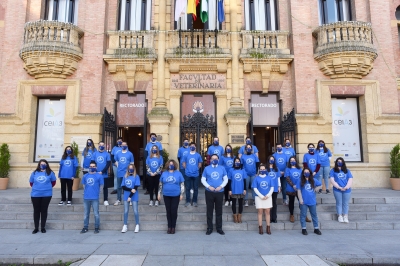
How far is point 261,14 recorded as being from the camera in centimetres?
1360

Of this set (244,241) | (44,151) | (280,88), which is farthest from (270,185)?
(44,151)

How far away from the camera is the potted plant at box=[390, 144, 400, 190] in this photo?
37.0 ft

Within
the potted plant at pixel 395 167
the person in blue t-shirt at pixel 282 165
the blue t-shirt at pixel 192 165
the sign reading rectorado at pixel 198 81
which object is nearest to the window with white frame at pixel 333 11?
the sign reading rectorado at pixel 198 81

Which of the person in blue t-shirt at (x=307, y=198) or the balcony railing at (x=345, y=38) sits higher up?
the balcony railing at (x=345, y=38)

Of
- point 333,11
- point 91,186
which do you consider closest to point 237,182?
point 91,186

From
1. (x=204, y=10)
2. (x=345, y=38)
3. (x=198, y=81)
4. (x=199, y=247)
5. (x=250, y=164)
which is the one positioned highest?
(x=204, y=10)

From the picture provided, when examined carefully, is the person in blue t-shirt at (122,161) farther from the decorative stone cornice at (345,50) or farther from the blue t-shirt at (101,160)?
the decorative stone cornice at (345,50)

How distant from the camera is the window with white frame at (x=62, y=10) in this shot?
1317cm

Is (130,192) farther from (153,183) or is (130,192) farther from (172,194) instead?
(153,183)

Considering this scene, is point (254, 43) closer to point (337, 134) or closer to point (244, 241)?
point (337, 134)

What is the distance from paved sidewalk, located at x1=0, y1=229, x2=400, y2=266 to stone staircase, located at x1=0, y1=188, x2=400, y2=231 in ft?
0.88

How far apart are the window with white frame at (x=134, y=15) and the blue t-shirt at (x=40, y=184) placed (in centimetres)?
915

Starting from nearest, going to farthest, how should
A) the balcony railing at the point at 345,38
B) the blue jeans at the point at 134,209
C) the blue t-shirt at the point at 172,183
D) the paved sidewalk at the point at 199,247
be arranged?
the paved sidewalk at the point at 199,247 < the blue t-shirt at the point at 172,183 < the blue jeans at the point at 134,209 < the balcony railing at the point at 345,38

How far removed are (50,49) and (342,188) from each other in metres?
13.1
